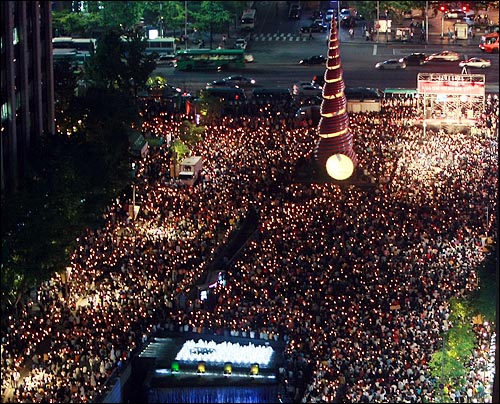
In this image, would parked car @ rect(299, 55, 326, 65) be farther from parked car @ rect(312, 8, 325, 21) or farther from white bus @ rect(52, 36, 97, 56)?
white bus @ rect(52, 36, 97, 56)

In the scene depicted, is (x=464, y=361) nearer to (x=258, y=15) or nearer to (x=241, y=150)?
(x=241, y=150)

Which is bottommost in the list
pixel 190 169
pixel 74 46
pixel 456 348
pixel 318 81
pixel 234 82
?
pixel 456 348

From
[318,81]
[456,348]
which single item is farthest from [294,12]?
[456,348]

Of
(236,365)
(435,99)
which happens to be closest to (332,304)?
(236,365)

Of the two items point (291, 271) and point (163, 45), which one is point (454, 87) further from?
point (163, 45)

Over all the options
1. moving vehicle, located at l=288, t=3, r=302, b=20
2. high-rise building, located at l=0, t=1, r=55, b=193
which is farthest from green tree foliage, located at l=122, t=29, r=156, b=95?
moving vehicle, located at l=288, t=3, r=302, b=20

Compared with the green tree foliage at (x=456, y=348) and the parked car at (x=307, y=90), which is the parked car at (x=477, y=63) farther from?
the green tree foliage at (x=456, y=348)
